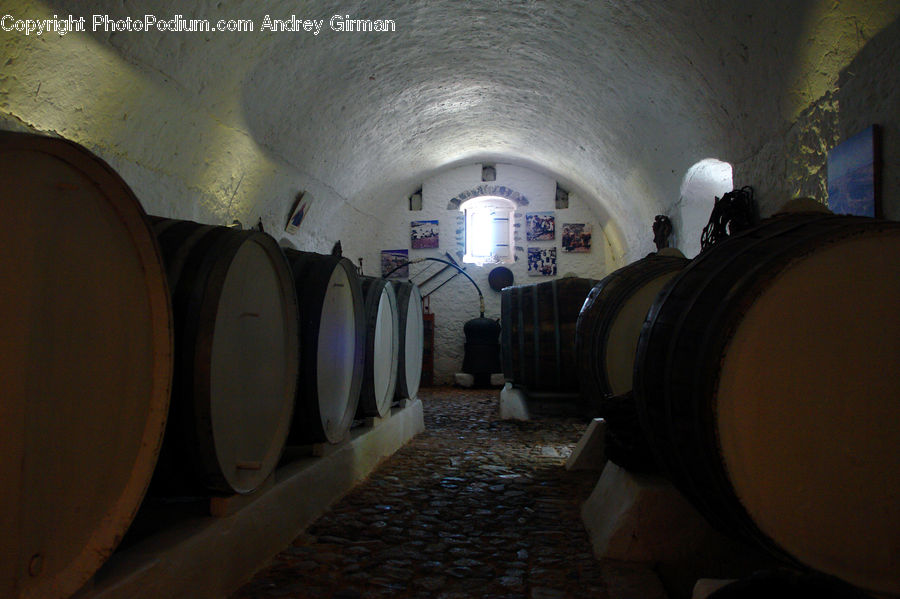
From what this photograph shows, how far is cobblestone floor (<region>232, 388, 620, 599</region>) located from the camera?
5.77 ft

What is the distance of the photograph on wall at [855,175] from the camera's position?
2.34m

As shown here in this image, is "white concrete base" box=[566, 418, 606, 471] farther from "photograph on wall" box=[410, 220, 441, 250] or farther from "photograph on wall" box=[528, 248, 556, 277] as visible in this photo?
"photograph on wall" box=[410, 220, 441, 250]

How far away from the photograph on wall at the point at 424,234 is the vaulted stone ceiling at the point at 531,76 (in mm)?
2075

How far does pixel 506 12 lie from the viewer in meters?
4.47

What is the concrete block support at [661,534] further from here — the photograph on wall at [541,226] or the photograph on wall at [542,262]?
the photograph on wall at [541,226]

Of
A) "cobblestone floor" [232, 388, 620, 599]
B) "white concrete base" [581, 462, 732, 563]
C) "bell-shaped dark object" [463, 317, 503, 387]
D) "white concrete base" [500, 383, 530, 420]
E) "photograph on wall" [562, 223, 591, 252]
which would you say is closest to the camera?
"cobblestone floor" [232, 388, 620, 599]

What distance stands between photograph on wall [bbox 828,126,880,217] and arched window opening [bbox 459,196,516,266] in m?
6.88

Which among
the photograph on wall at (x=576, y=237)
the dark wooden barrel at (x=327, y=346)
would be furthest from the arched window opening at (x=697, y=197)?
the photograph on wall at (x=576, y=237)

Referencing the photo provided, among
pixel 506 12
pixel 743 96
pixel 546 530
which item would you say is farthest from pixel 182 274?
pixel 506 12

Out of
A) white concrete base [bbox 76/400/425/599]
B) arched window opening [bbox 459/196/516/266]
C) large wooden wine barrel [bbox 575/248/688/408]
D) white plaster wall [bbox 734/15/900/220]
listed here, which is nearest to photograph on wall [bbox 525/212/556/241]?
arched window opening [bbox 459/196/516/266]

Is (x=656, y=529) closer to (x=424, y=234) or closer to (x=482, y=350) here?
(x=482, y=350)

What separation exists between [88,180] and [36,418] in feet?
1.47

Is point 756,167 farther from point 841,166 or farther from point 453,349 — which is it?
point 453,349

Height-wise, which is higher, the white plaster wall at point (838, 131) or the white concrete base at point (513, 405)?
the white plaster wall at point (838, 131)
